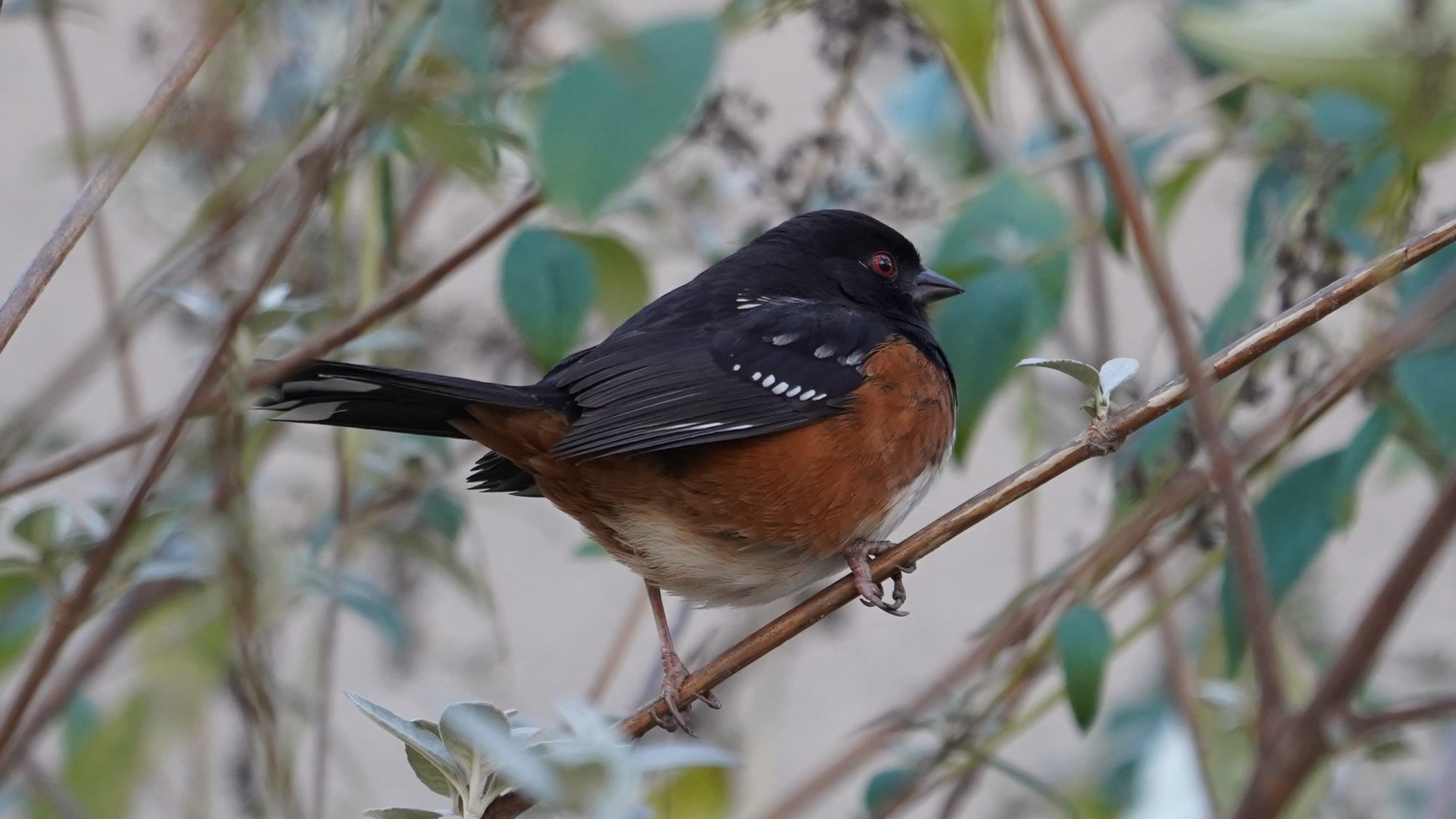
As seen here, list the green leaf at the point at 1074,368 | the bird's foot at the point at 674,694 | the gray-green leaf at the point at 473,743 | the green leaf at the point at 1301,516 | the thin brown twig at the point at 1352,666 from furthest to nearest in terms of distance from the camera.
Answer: the bird's foot at the point at 674,694
the green leaf at the point at 1301,516
the green leaf at the point at 1074,368
the thin brown twig at the point at 1352,666
the gray-green leaf at the point at 473,743

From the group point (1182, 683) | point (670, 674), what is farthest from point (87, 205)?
point (1182, 683)

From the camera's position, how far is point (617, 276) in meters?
2.01

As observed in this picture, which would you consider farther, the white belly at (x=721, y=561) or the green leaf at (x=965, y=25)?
the white belly at (x=721, y=561)

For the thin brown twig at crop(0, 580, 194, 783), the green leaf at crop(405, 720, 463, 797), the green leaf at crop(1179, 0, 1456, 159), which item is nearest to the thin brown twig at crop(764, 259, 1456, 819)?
the green leaf at crop(1179, 0, 1456, 159)

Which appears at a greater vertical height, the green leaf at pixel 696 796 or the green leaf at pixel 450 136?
the green leaf at pixel 450 136

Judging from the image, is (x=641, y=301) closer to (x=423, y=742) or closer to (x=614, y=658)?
(x=614, y=658)

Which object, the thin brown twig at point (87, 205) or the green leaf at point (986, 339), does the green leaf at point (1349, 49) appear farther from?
the green leaf at point (986, 339)

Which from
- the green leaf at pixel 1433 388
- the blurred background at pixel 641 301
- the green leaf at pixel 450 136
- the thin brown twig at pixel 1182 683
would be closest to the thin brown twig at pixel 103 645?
the blurred background at pixel 641 301

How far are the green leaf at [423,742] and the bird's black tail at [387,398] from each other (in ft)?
1.67

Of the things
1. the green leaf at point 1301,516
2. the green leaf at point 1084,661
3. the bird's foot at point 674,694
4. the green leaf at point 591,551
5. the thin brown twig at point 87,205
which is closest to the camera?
the thin brown twig at point 87,205

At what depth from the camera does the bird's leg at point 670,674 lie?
1860 millimetres

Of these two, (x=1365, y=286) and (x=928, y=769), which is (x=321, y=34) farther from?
(x=1365, y=286)

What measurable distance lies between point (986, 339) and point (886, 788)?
62 centimetres

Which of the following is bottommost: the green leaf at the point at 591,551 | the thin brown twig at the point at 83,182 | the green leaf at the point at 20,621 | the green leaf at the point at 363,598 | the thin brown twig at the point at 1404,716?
the thin brown twig at the point at 1404,716
